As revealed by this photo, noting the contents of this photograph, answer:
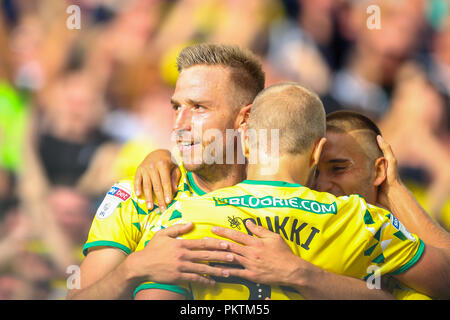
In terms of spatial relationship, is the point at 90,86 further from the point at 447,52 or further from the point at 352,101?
the point at 447,52

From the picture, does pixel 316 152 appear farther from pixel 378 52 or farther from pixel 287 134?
pixel 378 52

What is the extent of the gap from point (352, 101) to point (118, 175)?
288 cm

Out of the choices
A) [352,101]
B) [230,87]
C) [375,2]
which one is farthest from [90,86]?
[230,87]

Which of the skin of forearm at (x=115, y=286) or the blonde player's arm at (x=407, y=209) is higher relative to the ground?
the blonde player's arm at (x=407, y=209)

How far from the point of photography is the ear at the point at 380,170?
258 centimetres

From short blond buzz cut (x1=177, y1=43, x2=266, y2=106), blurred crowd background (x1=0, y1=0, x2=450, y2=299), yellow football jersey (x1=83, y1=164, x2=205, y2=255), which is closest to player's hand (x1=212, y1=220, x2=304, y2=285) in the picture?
yellow football jersey (x1=83, y1=164, x2=205, y2=255)

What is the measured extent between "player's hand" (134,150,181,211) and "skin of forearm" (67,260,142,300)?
0.38 metres

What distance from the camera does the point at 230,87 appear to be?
2.65m

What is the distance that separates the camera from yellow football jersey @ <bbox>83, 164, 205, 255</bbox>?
237 cm

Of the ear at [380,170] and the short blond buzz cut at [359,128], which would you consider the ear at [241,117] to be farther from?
the ear at [380,170]

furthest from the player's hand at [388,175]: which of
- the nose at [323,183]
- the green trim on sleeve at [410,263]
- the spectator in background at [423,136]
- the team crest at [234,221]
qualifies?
the spectator in background at [423,136]

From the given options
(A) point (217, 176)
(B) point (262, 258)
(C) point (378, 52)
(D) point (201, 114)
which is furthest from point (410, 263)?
(C) point (378, 52)

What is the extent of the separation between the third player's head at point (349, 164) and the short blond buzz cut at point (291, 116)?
38 cm

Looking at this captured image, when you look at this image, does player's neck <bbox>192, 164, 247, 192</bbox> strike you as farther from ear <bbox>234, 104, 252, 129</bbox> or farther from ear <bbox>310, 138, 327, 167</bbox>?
ear <bbox>310, 138, 327, 167</bbox>
